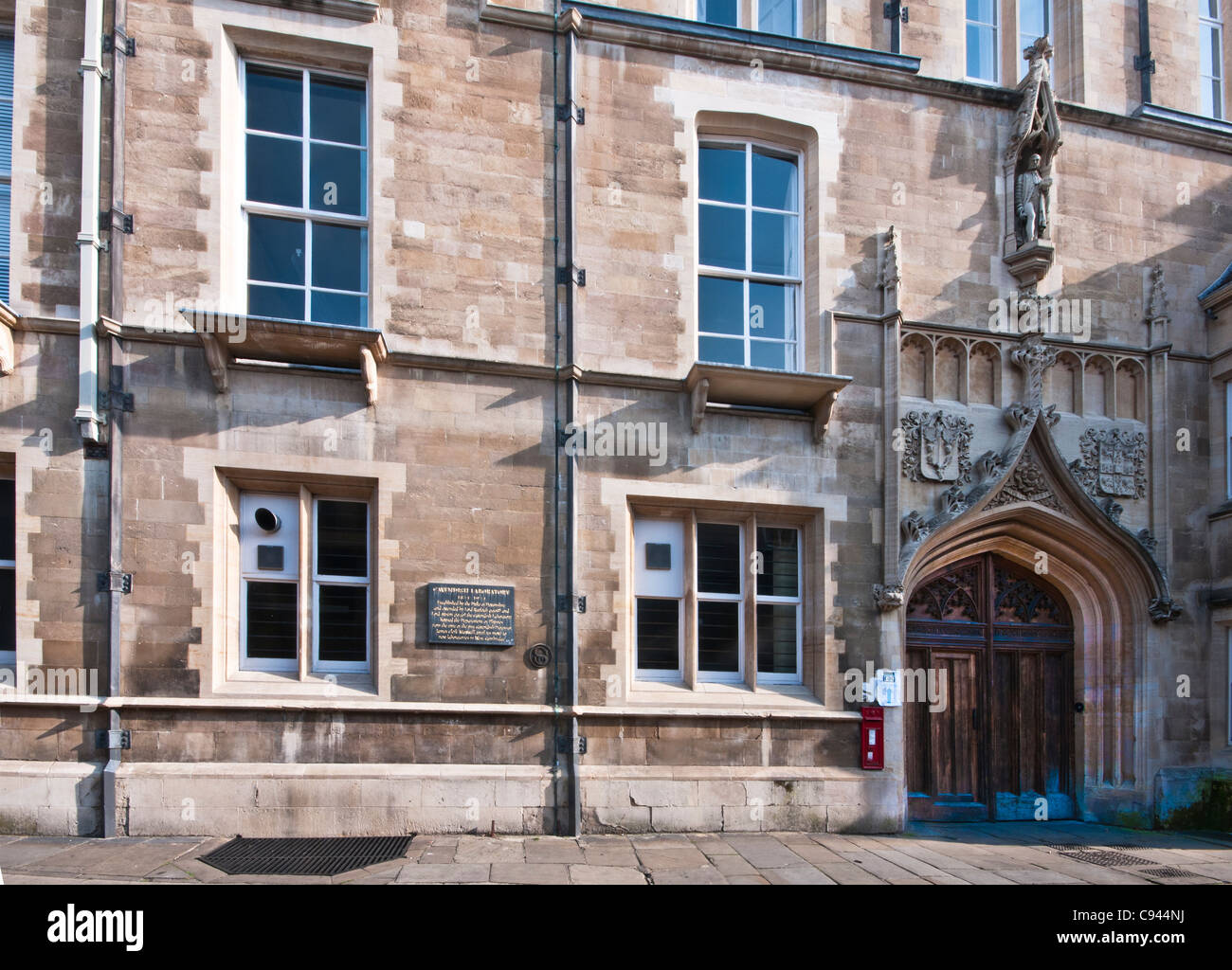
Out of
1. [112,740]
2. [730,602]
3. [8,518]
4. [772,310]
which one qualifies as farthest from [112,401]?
[772,310]

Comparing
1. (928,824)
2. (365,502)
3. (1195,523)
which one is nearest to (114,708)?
(365,502)

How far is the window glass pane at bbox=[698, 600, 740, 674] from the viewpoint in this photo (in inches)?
362

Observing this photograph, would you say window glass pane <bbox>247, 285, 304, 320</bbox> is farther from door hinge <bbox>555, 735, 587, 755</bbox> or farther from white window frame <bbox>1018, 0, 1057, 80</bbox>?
white window frame <bbox>1018, 0, 1057, 80</bbox>

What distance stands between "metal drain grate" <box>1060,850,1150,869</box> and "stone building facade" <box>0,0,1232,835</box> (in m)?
1.53

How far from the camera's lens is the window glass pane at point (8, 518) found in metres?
8.02

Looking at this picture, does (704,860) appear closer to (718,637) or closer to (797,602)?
(718,637)

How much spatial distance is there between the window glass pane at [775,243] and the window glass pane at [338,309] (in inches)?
184

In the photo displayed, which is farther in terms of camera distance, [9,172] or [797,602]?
[797,602]

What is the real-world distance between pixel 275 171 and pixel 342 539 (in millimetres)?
4115

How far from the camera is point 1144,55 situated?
10.8 m

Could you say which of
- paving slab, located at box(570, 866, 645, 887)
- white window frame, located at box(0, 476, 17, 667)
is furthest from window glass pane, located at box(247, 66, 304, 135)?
paving slab, located at box(570, 866, 645, 887)

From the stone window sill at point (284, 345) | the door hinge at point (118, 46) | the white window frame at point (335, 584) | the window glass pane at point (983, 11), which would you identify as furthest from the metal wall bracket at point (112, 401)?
the window glass pane at point (983, 11)

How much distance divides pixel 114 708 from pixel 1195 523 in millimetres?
12573

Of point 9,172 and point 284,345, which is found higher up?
point 9,172
